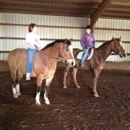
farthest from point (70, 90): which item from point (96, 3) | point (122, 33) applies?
point (122, 33)

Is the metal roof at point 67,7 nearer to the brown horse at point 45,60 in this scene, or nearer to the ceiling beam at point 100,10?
the ceiling beam at point 100,10

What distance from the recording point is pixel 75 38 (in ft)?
40.0

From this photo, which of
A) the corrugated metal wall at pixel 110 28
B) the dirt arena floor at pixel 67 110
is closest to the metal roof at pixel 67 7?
the corrugated metal wall at pixel 110 28

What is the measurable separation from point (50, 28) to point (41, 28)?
613mm

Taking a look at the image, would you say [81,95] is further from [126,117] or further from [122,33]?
[122,33]

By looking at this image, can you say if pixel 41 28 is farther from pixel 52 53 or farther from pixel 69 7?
pixel 52 53

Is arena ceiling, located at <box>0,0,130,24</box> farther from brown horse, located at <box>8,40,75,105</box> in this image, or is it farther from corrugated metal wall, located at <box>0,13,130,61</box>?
brown horse, located at <box>8,40,75,105</box>

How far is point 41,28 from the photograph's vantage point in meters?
11.6

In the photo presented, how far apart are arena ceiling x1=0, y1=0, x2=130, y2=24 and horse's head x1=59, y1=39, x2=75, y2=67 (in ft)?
21.3

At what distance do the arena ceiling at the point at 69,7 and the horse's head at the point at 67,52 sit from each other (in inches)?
255

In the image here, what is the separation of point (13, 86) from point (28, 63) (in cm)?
94

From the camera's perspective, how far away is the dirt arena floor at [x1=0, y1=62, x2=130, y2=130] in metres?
3.05

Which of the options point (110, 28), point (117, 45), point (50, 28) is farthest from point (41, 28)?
point (117, 45)

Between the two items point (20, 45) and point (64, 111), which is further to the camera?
point (20, 45)
